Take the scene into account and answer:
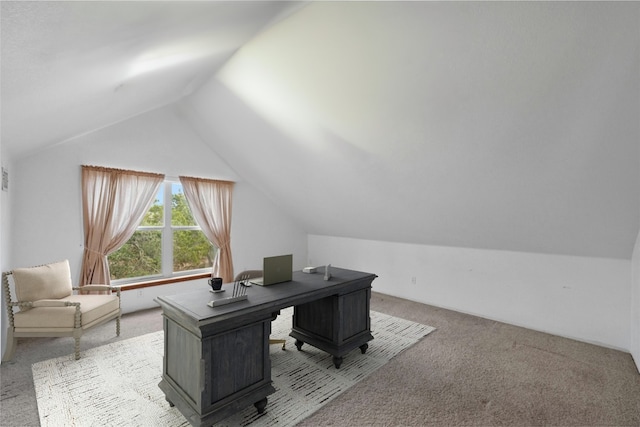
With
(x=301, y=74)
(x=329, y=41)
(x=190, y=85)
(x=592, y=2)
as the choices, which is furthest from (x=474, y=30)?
(x=190, y=85)

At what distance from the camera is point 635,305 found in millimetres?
2916

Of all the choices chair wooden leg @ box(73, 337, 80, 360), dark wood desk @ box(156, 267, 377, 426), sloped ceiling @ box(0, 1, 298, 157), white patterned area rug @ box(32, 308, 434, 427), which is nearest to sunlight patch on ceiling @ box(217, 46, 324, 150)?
sloped ceiling @ box(0, 1, 298, 157)

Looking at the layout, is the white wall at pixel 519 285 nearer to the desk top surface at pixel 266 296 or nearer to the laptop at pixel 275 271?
the desk top surface at pixel 266 296

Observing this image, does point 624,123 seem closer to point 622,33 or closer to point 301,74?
point 622,33

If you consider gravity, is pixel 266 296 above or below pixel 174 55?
below

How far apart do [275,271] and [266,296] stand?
0.42 metres

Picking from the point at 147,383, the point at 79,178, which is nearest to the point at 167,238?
the point at 79,178

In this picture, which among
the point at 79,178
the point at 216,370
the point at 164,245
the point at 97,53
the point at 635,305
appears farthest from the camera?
the point at 164,245

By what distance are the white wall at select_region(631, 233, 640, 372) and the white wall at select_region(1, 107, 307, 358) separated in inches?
201

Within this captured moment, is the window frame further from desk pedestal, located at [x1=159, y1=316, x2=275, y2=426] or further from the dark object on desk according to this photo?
desk pedestal, located at [x1=159, y1=316, x2=275, y2=426]

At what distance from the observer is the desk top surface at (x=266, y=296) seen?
1908 mm

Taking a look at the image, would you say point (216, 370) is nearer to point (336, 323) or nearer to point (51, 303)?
point (336, 323)

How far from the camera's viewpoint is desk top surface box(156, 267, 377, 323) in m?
1.91

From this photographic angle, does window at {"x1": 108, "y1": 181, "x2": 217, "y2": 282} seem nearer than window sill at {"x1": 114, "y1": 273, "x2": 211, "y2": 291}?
No
